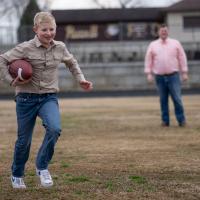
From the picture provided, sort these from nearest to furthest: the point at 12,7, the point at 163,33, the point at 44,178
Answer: the point at 44,178
the point at 163,33
the point at 12,7

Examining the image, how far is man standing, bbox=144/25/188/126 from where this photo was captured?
1374 centimetres

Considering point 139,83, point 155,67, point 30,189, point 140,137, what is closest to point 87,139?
point 140,137

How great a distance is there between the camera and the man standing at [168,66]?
45.1 feet

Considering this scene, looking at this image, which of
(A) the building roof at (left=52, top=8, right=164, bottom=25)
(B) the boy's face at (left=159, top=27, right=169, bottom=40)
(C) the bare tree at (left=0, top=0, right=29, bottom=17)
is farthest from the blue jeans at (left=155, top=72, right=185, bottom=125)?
(C) the bare tree at (left=0, top=0, right=29, bottom=17)

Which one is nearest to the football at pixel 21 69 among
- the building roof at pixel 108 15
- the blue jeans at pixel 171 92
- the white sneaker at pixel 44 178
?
the white sneaker at pixel 44 178

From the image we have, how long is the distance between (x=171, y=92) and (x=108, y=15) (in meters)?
37.9

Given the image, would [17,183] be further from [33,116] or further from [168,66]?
[168,66]

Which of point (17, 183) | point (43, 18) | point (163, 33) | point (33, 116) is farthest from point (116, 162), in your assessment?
point (163, 33)

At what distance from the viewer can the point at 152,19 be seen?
51.5m

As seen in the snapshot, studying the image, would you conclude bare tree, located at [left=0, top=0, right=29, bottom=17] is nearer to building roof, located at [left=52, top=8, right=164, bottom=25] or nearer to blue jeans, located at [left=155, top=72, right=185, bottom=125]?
building roof, located at [left=52, top=8, right=164, bottom=25]

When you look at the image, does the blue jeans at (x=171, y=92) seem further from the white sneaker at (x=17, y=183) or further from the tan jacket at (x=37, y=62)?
the white sneaker at (x=17, y=183)

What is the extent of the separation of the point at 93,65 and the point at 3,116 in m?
18.7

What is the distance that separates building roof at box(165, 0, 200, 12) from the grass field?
31010 millimetres

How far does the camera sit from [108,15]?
51.3m
